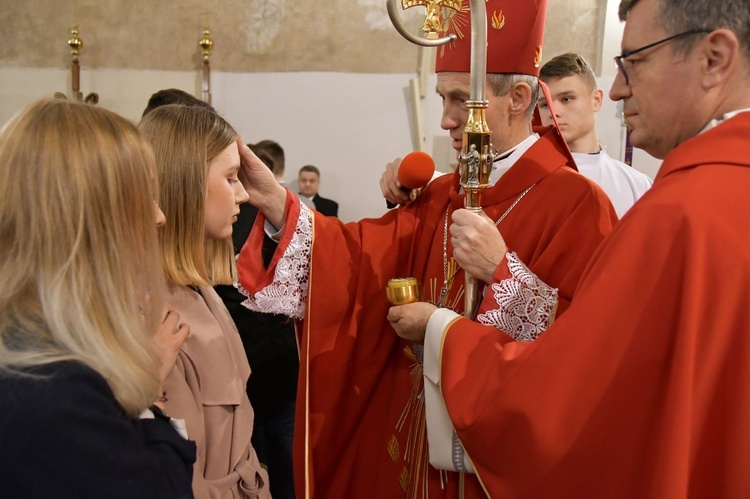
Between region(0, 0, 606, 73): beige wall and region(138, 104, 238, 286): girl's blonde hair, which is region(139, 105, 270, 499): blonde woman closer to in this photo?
region(138, 104, 238, 286): girl's blonde hair

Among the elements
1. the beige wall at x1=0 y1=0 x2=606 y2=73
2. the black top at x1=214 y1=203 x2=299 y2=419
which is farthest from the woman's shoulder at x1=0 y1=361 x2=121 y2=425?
the beige wall at x1=0 y1=0 x2=606 y2=73

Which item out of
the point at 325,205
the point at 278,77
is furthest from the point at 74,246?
the point at 278,77

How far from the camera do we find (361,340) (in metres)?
2.08

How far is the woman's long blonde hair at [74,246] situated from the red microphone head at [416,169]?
1033mm

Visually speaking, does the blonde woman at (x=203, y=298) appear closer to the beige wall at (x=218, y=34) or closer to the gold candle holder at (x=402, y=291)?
the gold candle holder at (x=402, y=291)

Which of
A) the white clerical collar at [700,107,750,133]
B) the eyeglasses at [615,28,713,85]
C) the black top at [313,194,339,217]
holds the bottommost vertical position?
the black top at [313,194,339,217]

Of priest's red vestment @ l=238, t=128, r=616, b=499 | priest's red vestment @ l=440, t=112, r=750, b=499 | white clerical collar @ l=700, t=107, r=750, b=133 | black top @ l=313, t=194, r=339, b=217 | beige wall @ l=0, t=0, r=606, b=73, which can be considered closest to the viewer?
priest's red vestment @ l=440, t=112, r=750, b=499

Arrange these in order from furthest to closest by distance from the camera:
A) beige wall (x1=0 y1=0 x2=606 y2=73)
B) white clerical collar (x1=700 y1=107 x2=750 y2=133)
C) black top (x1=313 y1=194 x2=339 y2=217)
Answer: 1. beige wall (x1=0 y1=0 x2=606 y2=73)
2. black top (x1=313 y1=194 x2=339 y2=217)
3. white clerical collar (x1=700 y1=107 x2=750 y2=133)

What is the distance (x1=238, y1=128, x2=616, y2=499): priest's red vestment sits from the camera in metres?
1.97

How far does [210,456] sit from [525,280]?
838 millimetres

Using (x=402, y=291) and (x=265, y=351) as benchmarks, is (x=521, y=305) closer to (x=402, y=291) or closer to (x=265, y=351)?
(x=402, y=291)

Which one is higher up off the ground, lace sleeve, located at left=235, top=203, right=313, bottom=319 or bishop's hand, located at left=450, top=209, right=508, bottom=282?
bishop's hand, located at left=450, top=209, right=508, bottom=282

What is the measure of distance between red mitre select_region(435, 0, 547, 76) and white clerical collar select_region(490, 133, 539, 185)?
0.20m

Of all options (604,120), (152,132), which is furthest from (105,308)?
(604,120)
